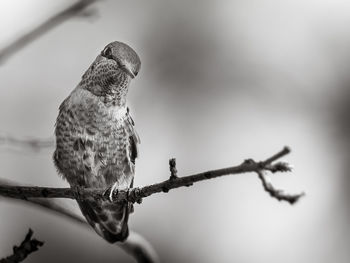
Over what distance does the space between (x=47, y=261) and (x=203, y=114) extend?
13.2 feet

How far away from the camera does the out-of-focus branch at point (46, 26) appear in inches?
140

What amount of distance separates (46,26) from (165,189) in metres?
1.21

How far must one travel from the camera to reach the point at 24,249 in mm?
3426

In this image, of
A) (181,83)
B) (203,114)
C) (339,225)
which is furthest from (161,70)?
(339,225)

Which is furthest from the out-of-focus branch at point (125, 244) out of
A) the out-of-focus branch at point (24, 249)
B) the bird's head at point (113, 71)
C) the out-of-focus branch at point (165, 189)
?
the bird's head at point (113, 71)

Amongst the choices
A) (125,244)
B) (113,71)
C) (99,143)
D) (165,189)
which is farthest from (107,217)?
(165,189)

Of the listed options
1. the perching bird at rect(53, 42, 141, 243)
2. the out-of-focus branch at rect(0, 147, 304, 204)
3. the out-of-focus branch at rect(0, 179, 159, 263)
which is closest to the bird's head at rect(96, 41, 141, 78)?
the perching bird at rect(53, 42, 141, 243)

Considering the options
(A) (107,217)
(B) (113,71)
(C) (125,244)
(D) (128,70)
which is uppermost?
(B) (113,71)

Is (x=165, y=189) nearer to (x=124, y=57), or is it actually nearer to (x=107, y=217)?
(x=124, y=57)

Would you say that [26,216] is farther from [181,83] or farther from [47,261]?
[181,83]

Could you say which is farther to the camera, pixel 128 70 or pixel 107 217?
pixel 107 217

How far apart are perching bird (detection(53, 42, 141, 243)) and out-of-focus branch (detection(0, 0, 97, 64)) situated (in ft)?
2.81

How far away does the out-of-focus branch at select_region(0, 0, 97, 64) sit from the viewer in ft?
11.7

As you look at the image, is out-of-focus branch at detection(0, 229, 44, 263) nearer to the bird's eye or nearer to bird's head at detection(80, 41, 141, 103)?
bird's head at detection(80, 41, 141, 103)
